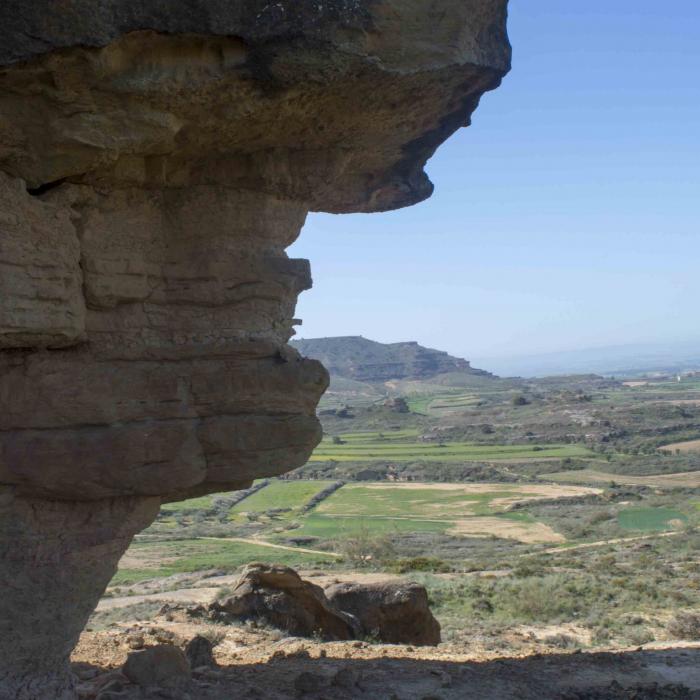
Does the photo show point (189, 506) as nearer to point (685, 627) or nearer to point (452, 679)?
point (685, 627)

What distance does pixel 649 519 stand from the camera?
118 ft

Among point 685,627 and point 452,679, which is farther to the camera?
point 685,627

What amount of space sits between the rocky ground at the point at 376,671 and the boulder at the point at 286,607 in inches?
23.0

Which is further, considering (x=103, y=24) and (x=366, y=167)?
(x=366, y=167)

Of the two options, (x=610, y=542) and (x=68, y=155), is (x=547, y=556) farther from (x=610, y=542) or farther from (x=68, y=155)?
(x=68, y=155)

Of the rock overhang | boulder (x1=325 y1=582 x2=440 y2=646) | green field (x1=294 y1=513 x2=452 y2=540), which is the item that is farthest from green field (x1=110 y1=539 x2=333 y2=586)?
the rock overhang

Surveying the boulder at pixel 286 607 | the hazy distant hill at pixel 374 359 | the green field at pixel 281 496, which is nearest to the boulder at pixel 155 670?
the boulder at pixel 286 607

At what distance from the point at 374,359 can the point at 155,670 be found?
546ft

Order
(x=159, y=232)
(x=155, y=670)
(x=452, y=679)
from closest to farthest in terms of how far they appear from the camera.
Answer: (x=159, y=232)
(x=155, y=670)
(x=452, y=679)

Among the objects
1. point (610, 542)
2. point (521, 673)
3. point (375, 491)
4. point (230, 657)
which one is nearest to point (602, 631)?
point (521, 673)

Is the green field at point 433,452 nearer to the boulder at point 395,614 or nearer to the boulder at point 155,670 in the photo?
the boulder at point 395,614

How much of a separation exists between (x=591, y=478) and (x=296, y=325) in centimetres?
4869

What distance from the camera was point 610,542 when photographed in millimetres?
28250

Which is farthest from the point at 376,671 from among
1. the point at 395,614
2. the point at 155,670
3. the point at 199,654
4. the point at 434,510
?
the point at 434,510
